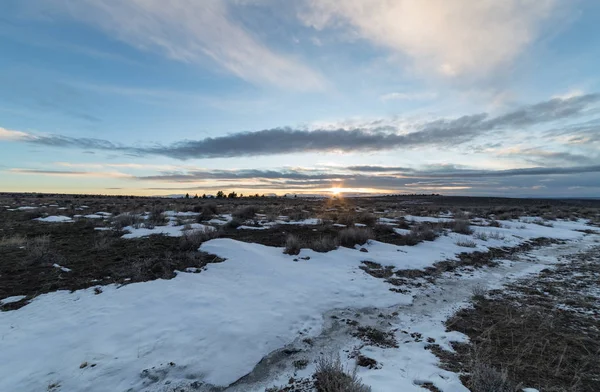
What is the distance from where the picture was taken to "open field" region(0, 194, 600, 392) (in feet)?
12.7

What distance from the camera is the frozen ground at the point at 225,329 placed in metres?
3.85

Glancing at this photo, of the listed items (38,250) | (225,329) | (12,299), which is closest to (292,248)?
(225,329)

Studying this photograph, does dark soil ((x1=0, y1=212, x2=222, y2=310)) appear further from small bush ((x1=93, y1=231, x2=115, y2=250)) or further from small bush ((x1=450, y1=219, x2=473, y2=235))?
small bush ((x1=450, y1=219, x2=473, y2=235))

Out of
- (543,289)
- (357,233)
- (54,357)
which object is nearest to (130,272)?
(54,357)

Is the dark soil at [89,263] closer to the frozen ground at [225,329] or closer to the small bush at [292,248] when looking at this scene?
the frozen ground at [225,329]

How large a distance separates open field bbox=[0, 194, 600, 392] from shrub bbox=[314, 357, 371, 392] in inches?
0.7

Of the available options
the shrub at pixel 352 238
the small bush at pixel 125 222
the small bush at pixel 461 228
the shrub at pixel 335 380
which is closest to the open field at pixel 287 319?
the shrub at pixel 335 380

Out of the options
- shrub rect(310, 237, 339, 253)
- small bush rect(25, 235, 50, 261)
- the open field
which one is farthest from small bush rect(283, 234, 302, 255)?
small bush rect(25, 235, 50, 261)

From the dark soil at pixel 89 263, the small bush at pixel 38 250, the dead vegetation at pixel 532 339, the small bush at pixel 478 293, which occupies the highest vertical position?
the small bush at pixel 38 250

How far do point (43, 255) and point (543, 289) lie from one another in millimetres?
14249

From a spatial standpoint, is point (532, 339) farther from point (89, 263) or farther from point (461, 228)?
point (461, 228)

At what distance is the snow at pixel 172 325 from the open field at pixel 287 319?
0.03 m

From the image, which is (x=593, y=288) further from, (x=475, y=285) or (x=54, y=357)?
(x=54, y=357)

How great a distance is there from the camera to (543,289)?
747 centimetres
